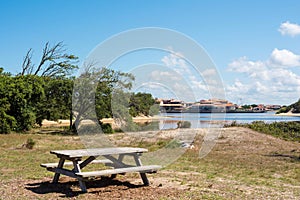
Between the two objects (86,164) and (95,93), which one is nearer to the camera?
(86,164)

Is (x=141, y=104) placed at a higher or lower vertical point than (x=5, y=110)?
higher

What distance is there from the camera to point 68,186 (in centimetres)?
734

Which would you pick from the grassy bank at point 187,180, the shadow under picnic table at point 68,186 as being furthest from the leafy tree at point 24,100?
the shadow under picnic table at point 68,186

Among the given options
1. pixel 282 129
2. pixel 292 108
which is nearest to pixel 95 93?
pixel 282 129

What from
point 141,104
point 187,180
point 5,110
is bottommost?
point 187,180

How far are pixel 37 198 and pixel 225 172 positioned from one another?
4.80 meters

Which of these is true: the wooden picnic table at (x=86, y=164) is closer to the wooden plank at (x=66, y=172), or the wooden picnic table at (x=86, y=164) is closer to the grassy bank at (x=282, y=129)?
the wooden plank at (x=66, y=172)

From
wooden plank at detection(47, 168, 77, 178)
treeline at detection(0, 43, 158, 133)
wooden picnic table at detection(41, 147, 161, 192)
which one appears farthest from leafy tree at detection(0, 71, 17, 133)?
wooden plank at detection(47, 168, 77, 178)

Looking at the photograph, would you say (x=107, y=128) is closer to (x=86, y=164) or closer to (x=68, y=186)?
(x=68, y=186)

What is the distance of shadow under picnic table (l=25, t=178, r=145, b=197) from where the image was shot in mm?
6844

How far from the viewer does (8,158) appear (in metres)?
11.2

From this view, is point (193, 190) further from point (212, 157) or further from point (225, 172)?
point (212, 157)

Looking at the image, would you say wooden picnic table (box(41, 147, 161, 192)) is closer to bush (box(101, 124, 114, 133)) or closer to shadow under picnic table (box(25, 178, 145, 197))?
shadow under picnic table (box(25, 178, 145, 197))

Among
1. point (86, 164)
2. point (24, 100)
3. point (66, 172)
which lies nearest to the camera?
point (66, 172)
